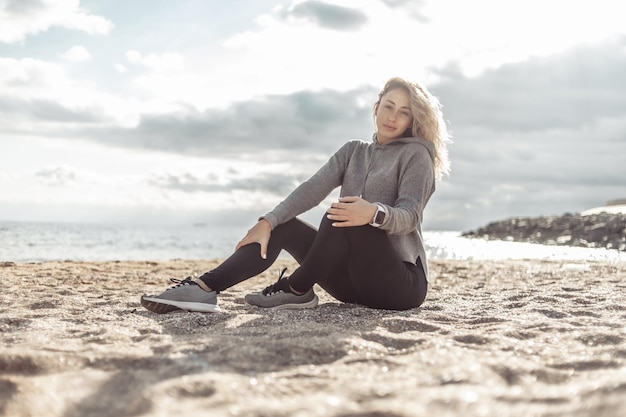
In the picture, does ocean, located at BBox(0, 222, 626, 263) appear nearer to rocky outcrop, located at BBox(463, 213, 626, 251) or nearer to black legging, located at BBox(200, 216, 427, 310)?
rocky outcrop, located at BBox(463, 213, 626, 251)

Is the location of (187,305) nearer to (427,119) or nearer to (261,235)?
(261,235)

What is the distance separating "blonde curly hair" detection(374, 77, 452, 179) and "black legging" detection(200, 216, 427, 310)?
65 centimetres

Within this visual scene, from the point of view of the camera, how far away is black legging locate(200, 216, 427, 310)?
3.25 metres

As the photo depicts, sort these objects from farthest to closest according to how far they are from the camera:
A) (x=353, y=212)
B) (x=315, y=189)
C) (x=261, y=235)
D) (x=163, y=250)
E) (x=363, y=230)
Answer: (x=163, y=250) < (x=315, y=189) < (x=261, y=235) < (x=363, y=230) < (x=353, y=212)

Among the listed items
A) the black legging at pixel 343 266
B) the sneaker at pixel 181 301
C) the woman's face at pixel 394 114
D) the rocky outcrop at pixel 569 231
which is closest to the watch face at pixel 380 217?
the black legging at pixel 343 266

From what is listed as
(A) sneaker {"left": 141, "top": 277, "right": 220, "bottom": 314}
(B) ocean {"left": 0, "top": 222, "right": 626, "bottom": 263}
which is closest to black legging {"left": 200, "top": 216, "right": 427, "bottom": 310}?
(A) sneaker {"left": 141, "top": 277, "right": 220, "bottom": 314}

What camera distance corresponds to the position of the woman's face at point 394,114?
355cm

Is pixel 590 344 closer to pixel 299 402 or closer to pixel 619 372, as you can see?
pixel 619 372

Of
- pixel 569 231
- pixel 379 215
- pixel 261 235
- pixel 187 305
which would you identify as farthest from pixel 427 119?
pixel 569 231

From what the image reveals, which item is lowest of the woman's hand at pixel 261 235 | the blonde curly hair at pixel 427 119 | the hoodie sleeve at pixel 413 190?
the woman's hand at pixel 261 235

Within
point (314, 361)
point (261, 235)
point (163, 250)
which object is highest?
point (261, 235)

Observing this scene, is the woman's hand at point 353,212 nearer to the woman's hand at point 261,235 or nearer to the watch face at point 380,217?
the watch face at point 380,217

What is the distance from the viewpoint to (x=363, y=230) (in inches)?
127

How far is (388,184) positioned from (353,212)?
0.56m
